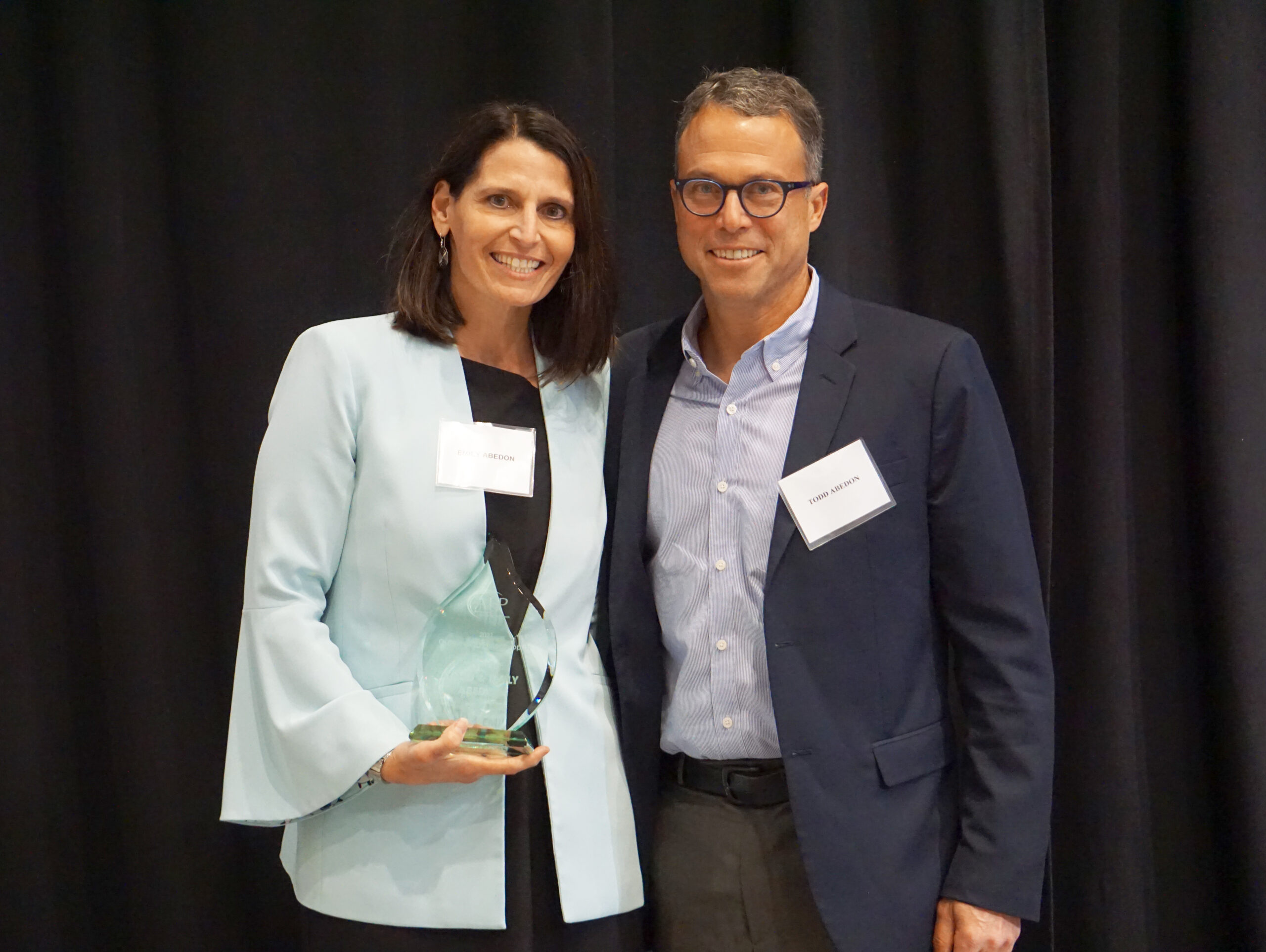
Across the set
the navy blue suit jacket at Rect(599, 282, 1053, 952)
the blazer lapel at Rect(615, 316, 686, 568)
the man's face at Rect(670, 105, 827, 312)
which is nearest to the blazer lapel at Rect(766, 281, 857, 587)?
the navy blue suit jacket at Rect(599, 282, 1053, 952)

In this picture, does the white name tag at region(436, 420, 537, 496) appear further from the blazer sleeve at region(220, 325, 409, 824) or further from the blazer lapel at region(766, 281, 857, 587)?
the blazer lapel at region(766, 281, 857, 587)

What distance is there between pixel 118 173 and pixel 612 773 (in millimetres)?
1567

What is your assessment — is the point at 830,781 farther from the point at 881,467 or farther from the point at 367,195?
the point at 367,195

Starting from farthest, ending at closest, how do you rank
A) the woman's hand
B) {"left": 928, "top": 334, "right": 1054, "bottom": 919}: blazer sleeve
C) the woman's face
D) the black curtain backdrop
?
the black curtain backdrop → the woman's face → {"left": 928, "top": 334, "right": 1054, "bottom": 919}: blazer sleeve → the woman's hand

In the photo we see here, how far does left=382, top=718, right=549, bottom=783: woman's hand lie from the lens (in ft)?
4.28

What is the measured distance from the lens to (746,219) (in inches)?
64.0

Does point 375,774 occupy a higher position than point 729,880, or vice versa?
point 375,774

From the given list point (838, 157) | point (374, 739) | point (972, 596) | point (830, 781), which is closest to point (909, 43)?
point (838, 157)

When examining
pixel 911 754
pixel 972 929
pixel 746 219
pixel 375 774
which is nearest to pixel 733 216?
pixel 746 219

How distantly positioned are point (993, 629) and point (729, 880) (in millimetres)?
539

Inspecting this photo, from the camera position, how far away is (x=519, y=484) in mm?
1571

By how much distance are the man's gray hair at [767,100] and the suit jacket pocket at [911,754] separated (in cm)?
87

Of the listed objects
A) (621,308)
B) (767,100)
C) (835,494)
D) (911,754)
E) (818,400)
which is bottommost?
(911,754)

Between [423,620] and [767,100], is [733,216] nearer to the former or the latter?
[767,100]
